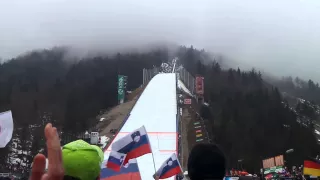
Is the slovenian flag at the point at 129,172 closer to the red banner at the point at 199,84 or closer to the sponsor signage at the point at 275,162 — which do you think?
the sponsor signage at the point at 275,162

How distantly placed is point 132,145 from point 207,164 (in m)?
6.03

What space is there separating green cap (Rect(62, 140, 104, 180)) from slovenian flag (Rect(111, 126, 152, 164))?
5637 millimetres

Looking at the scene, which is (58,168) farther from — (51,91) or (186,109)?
(51,91)

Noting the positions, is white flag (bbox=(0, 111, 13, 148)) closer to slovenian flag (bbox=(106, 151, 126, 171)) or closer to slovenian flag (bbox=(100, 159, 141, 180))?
slovenian flag (bbox=(106, 151, 126, 171))

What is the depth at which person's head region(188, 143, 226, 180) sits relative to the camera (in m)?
1.94

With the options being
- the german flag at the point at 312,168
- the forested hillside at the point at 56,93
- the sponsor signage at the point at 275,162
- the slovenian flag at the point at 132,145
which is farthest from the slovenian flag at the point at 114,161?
the forested hillside at the point at 56,93

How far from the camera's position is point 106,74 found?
114375 mm

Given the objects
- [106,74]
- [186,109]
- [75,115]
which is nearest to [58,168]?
[186,109]

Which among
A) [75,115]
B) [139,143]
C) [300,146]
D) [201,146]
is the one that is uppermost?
[201,146]

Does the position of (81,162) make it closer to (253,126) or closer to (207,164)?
(207,164)

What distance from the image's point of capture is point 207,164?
1.94 meters

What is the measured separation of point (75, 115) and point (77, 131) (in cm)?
613

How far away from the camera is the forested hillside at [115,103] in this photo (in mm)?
58812

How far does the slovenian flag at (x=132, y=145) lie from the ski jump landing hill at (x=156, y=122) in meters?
14.2
